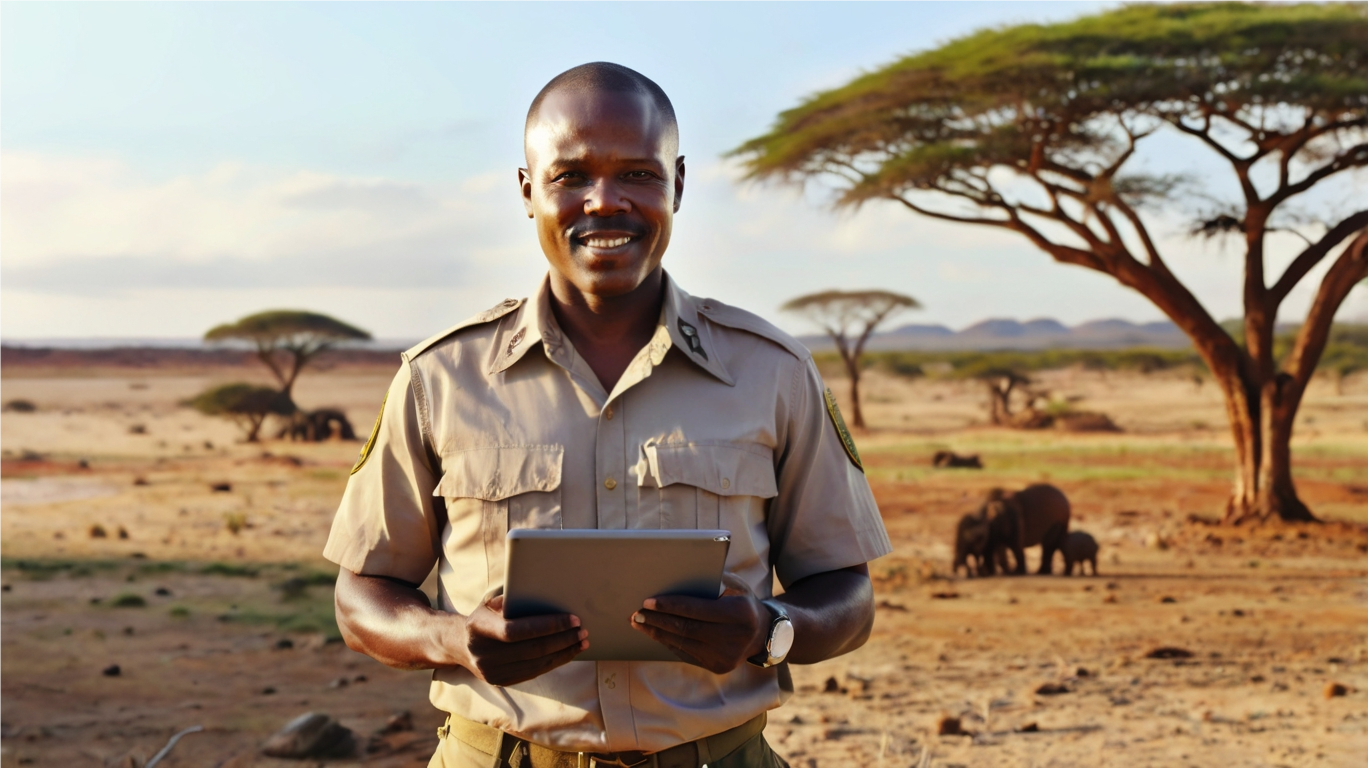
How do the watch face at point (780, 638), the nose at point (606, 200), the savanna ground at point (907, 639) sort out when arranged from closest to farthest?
the watch face at point (780, 638)
the nose at point (606, 200)
the savanna ground at point (907, 639)

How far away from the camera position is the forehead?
1613 mm

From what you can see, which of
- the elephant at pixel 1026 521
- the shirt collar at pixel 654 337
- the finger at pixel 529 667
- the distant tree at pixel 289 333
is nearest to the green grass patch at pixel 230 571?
Result: the elephant at pixel 1026 521

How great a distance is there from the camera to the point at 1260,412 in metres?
11.4

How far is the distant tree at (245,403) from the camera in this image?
20984 millimetres

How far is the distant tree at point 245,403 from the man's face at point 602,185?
20671mm

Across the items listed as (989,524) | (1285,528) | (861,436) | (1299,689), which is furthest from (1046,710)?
(861,436)

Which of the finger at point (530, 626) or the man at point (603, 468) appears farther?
the man at point (603, 468)

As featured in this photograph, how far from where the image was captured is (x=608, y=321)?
5.68 ft

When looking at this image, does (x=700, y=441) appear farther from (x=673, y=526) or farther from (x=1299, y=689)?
(x=1299, y=689)

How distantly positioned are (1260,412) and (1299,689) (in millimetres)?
6035

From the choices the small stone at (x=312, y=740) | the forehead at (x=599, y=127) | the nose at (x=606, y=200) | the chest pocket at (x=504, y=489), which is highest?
the forehead at (x=599, y=127)

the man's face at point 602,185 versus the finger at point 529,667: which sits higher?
the man's face at point 602,185

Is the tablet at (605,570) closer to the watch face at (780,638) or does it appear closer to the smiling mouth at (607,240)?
the watch face at (780,638)

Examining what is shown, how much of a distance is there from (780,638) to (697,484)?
9.0 inches
